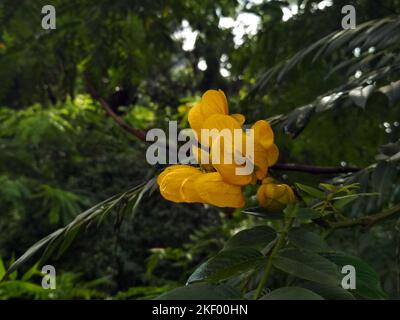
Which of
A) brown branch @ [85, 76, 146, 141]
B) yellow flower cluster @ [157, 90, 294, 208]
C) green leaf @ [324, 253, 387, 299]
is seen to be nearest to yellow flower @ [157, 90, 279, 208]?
yellow flower cluster @ [157, 90, 294, 208]

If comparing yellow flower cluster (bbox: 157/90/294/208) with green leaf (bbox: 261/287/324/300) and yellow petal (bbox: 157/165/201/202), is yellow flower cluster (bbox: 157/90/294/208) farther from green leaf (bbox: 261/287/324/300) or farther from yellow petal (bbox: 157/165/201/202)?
green leaf (bbox: 261/287/324/300)

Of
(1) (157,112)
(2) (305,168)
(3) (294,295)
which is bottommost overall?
(3) (294,295)

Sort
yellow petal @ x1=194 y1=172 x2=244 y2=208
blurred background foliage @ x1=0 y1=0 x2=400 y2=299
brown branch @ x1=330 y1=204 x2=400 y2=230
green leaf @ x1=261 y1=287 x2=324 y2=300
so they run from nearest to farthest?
green leaf @ x1=261 y1=287 x2=324 y2=300 < yellow petal @ x1=194 y1=172 x2=244 y2=208 < brown branch @ x1=330 y1=204 x2=400 y2=230 < blurred background foliage @ x1=0 y1=0 x2=400 y2=299

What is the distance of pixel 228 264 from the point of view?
0.55 metres

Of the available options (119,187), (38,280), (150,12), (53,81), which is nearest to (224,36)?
(150,12)

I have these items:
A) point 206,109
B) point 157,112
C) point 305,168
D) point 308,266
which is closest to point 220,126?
point 206,109

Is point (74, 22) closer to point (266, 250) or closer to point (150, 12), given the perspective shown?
point (150, 12)

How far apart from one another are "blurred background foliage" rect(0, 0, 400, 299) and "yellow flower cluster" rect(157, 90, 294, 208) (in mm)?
318

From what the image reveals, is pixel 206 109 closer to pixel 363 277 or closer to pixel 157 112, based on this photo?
pixel 363 277

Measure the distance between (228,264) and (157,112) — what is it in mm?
4289

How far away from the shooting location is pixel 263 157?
62cm

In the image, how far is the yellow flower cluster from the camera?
58cm

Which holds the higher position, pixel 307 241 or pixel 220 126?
pixel 220 126
